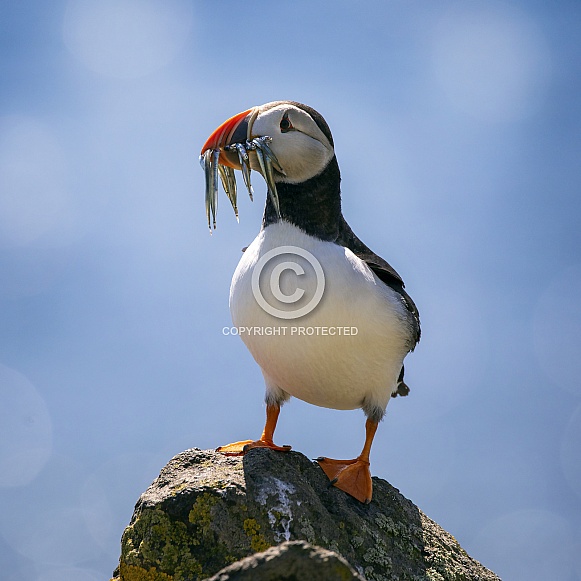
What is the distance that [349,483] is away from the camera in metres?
5.60

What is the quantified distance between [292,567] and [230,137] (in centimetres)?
374

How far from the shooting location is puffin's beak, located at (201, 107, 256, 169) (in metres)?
5.65

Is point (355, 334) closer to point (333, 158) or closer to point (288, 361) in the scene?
point (288, 361)

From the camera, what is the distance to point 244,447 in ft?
18.0

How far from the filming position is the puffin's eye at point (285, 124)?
571 cm

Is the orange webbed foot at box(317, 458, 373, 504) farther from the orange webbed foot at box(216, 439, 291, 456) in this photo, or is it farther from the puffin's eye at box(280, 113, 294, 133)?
the puffin's eye at box(280, 113, 294, 133)

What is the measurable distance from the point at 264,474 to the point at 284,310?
1220 mm

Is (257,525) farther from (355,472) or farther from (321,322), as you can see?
(321,322)

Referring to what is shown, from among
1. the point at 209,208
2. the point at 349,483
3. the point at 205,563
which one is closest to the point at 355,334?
the point at 349,483

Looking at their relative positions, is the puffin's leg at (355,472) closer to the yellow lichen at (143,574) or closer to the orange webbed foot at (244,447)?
the orange webbed foot at (244,447)

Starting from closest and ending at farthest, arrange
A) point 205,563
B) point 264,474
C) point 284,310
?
point 205,563 → point 264,474 → point 284,310

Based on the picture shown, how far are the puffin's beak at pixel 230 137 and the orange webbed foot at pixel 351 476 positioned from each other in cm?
247

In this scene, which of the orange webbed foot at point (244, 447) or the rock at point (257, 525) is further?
the orange webbed foot at point (244, 447)

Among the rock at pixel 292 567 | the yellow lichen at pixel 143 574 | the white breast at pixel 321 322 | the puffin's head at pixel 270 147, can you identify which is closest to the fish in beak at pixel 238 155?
the puffin's head at pixel 270 147
